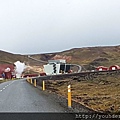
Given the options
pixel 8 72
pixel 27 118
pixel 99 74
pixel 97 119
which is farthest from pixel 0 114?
pixel 8 72

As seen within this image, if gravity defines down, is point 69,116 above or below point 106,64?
below

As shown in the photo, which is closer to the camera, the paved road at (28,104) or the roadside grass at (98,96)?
the paved road at (28,104)

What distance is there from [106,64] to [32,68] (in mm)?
45196

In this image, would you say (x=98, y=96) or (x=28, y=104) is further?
(x=98, y=96)

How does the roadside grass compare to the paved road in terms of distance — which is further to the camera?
the roadside grass

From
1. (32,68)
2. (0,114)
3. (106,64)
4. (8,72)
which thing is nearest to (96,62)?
(106,64)

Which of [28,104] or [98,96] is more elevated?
[98,96]

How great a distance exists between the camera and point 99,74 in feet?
236

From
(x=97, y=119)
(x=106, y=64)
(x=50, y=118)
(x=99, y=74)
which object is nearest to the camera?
(x=97, y=119)

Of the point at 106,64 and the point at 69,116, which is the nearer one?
the point at 69,116

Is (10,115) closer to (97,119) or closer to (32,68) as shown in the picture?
(97,119)

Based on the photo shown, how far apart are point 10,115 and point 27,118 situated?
1.24 m

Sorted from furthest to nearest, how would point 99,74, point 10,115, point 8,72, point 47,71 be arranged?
point 8,72 → point 47,71 → point 99,74 → point 10,115

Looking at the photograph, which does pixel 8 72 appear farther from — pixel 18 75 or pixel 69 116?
pixel 69 116
